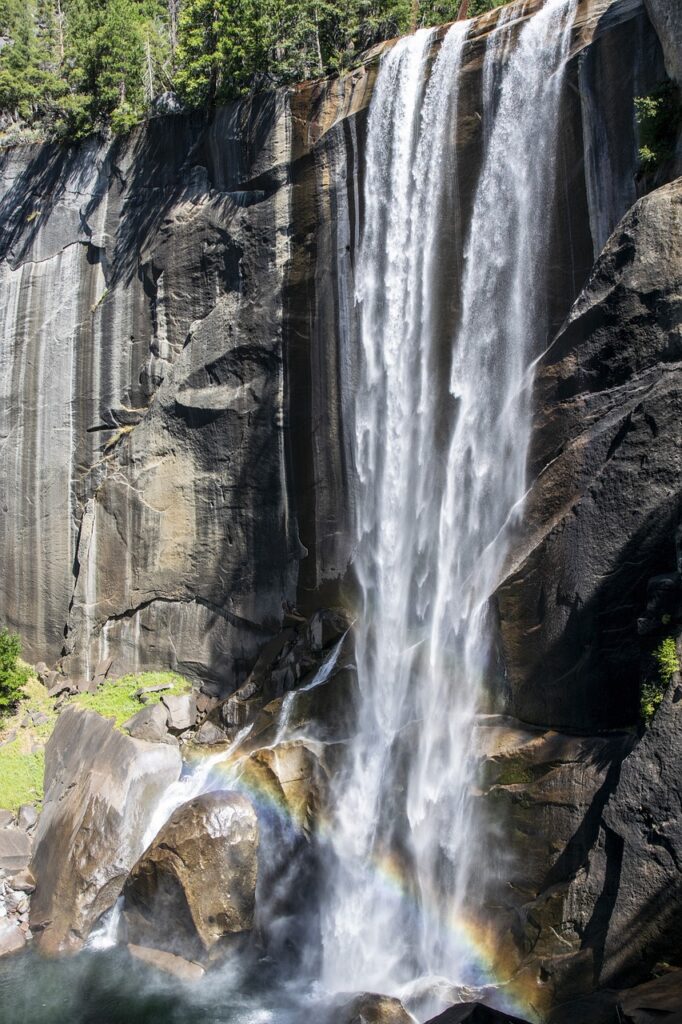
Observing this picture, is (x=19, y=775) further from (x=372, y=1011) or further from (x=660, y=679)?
(x=660, y=679)

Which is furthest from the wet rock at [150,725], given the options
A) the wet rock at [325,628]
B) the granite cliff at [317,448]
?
the wet rock at [325,628]

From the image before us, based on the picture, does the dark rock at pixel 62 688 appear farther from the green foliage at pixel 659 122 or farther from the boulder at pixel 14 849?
the green foliage at pixel 659 122

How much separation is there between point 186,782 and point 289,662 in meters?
3.28

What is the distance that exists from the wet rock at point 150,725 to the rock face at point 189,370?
2080 millimetres

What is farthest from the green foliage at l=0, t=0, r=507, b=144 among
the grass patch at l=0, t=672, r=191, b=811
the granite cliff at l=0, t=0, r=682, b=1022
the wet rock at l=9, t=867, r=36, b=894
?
the wet rock at l=9, t=867, r=36, b=894

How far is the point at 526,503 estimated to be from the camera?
11461mm

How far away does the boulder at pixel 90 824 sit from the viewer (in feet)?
45.6

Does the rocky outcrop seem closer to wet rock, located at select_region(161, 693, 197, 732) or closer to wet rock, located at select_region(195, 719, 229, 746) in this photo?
wet rock, located at select_region(195, 719, 229, 746)

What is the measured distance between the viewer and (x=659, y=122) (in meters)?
12.7

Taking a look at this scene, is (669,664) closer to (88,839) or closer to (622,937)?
(622,937)

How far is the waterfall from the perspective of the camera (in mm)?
11875

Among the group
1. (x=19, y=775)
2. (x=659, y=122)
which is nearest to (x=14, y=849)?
(x=19, y=775)

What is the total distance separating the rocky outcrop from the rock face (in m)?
3.78

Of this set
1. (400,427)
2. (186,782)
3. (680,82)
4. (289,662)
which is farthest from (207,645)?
(680,82)
